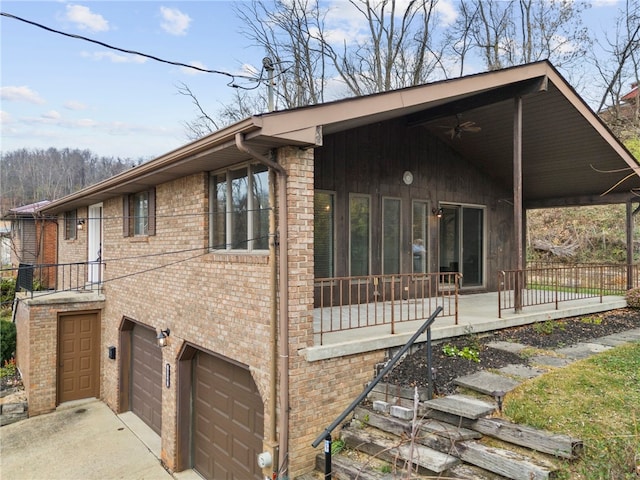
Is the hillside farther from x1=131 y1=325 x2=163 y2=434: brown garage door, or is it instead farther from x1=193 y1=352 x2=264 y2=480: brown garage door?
x1=193 y1=352 x2=264 y2=480: brown garage door

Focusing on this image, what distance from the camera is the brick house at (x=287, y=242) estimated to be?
488 cm

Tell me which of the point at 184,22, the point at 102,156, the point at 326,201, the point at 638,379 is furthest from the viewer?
the point at 102,156

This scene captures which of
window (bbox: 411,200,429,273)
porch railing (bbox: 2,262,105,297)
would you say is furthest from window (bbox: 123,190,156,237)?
window (bbox: 411,200,429,273)

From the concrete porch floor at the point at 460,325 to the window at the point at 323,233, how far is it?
79cm

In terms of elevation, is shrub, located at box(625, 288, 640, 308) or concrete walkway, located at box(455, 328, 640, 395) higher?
shrub, located at box(625, 288, 640, 308)

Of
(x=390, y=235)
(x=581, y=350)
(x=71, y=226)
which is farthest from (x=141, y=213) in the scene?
(x=581, y=350)

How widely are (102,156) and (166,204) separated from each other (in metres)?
27.0

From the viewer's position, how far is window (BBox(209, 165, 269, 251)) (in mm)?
5715

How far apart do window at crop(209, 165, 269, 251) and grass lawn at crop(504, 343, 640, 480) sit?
3.53m

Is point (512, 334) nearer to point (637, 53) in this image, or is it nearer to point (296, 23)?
point (296, 23)

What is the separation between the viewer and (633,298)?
31.7 ft

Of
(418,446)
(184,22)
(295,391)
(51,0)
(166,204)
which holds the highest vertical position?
(184,22)

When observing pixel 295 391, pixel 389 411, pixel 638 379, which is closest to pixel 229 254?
pixel 295 391

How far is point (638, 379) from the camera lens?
5.14 meters
